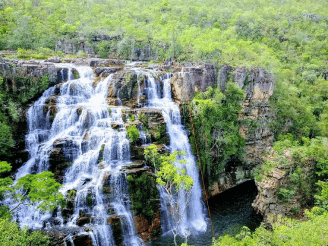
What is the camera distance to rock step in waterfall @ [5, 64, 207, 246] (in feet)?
54.6

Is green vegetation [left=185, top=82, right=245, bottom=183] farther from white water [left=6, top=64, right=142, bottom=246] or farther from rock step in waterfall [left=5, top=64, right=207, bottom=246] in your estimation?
white water [left=6, top=64, right=142, bottom=246]

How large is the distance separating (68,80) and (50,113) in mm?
6107

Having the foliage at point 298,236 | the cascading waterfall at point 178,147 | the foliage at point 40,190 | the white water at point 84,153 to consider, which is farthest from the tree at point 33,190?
the foliage at point 298,236

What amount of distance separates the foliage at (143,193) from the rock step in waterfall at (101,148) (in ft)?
1.36

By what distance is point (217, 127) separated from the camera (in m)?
26.0

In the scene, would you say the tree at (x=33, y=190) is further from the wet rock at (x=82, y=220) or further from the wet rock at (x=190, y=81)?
the wet rock at (x=190, y=81)

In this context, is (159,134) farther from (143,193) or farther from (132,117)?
(143,193)

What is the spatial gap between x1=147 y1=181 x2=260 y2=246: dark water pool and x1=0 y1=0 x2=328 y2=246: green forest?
2458 mm

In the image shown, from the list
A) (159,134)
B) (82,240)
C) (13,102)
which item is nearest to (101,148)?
(159,134)

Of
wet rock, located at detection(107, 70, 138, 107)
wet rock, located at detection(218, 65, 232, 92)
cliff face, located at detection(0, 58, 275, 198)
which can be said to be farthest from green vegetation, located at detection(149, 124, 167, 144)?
wet rock, located at detection(218, 65, 232, 92)

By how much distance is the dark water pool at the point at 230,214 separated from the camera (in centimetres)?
1886

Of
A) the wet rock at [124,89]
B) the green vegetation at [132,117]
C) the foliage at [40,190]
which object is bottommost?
the foliage at [40,190]

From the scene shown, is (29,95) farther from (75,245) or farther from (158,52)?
(158,52)

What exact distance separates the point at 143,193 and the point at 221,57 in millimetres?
23356
